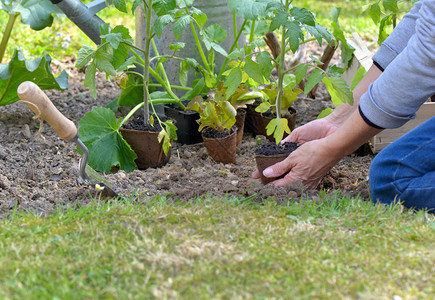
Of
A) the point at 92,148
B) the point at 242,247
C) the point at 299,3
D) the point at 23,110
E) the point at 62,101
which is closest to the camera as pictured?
the point at 242,247

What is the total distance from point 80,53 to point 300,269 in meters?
1.36

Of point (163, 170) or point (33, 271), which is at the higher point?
point (33, 271)

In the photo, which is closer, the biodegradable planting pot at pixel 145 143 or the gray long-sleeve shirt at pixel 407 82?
the gray long-sleeve shirt at pixel 407 82

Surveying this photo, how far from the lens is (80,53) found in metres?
2.26

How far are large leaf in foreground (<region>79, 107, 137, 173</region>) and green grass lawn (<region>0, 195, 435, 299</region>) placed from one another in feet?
1.58

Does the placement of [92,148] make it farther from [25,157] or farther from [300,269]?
[300,269]

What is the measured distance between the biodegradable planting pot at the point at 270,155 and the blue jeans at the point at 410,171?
0.38 metres

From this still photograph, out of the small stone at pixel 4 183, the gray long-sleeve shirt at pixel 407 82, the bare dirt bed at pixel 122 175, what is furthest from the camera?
the small stone at pixel 4 183

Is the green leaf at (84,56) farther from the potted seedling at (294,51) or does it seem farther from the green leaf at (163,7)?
the potted seedling at (294,51)

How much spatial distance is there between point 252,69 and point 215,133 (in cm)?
47

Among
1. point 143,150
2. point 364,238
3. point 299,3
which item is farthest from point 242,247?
point 299,3

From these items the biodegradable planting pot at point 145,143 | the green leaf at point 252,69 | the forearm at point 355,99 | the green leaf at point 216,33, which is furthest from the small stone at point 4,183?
the forearm at point 355,99

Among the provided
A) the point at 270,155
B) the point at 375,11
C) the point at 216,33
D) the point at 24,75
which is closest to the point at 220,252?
the point at 270,155

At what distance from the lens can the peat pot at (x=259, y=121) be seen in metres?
2.76
